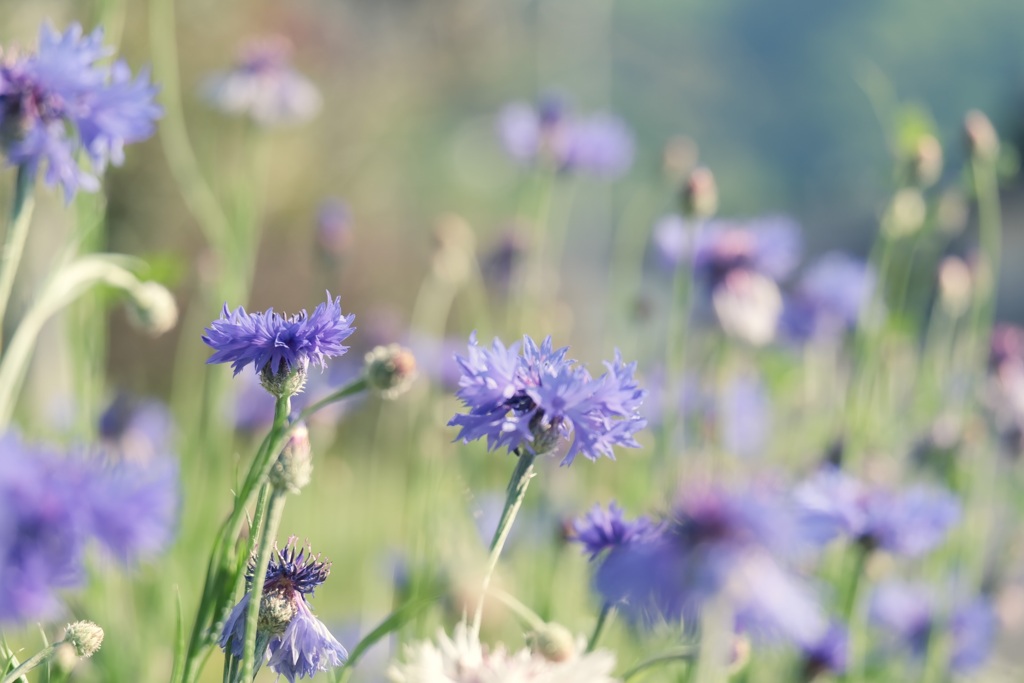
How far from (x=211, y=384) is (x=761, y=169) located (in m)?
15.4

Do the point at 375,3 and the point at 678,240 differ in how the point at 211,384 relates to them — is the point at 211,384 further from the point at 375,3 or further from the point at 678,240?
the point at 375,3

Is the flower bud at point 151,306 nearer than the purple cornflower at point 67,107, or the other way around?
the purple cornflower at point 67,107

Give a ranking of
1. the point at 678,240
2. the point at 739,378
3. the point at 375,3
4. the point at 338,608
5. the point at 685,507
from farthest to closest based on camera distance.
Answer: the point at 375,3
the point at 338,608
the point at 739,378
the point at 678,240
the point at 685,507

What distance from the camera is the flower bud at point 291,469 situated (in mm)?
548

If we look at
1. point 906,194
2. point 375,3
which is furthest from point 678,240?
point 375,3

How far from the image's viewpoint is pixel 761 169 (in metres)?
16.0

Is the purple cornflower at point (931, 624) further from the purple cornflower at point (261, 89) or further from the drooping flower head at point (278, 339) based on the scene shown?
the purple cornflower at point (261, 89)

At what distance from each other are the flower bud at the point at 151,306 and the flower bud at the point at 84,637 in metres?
0.41

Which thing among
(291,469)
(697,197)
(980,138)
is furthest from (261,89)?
(291,469)

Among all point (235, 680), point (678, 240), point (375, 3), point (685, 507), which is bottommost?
point (235, 680)

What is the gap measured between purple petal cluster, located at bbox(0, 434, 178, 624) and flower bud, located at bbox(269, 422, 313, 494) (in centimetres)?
11

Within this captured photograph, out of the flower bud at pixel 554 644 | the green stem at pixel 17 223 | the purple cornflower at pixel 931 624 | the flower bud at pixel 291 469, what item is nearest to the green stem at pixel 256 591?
A: the flower bud at pixel 291 469

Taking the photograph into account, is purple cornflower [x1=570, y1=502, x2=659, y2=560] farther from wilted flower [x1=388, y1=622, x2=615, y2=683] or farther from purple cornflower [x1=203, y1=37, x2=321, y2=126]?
purple cornflower [x1=203, y1=37, x2=321, y2=126]

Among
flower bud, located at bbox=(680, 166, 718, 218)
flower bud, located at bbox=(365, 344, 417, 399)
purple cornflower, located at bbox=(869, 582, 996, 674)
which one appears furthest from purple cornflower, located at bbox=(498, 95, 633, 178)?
flower bud, located at bbox=(365, 344, 417, 399)
